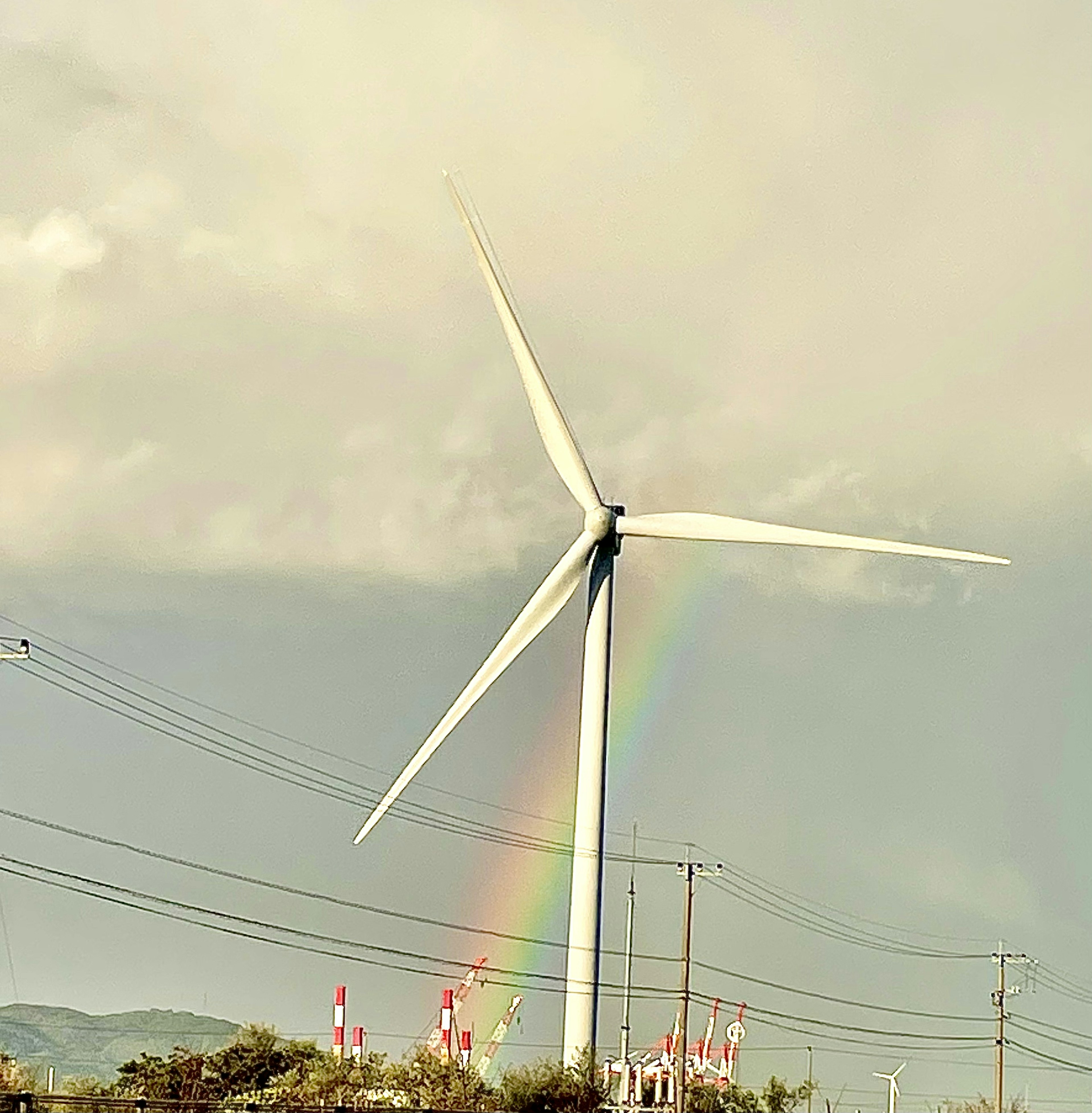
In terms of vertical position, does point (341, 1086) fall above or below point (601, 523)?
below

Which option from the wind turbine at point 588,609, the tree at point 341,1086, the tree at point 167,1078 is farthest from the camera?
the tree at point 167,1078

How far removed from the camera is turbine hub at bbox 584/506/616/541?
84500mm

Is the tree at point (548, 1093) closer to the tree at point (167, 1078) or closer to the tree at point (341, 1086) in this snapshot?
the tree at point (341, 1086)

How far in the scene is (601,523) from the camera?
277ft

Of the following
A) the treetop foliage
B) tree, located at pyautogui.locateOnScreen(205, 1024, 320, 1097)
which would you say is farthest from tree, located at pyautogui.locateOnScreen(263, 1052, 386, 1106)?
tree, located at pyautogui.locateOnScreen(205, 1024, 320, 1097)

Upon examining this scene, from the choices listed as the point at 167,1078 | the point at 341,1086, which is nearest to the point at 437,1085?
the point at 341,1086

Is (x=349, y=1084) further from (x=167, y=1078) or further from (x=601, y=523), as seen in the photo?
(x=601, y=523)

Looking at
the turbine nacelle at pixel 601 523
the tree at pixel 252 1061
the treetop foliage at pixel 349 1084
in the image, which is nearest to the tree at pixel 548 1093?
the treetop foliage at pixel 349 1084

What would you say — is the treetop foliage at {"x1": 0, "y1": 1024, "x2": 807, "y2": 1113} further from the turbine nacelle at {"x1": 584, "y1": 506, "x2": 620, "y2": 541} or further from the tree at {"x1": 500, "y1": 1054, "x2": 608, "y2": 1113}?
the turbine nacelle at {"x1": 584, "y1": 506, "x2": 620, "y2": 541}

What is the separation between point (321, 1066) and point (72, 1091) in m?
14.3

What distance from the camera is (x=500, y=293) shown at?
83.8 metres

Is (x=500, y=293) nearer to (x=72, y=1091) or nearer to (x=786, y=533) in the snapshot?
(x=786, y=533)

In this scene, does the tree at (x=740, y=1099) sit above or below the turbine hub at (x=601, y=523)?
below

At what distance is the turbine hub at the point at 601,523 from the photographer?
84.5 metres
